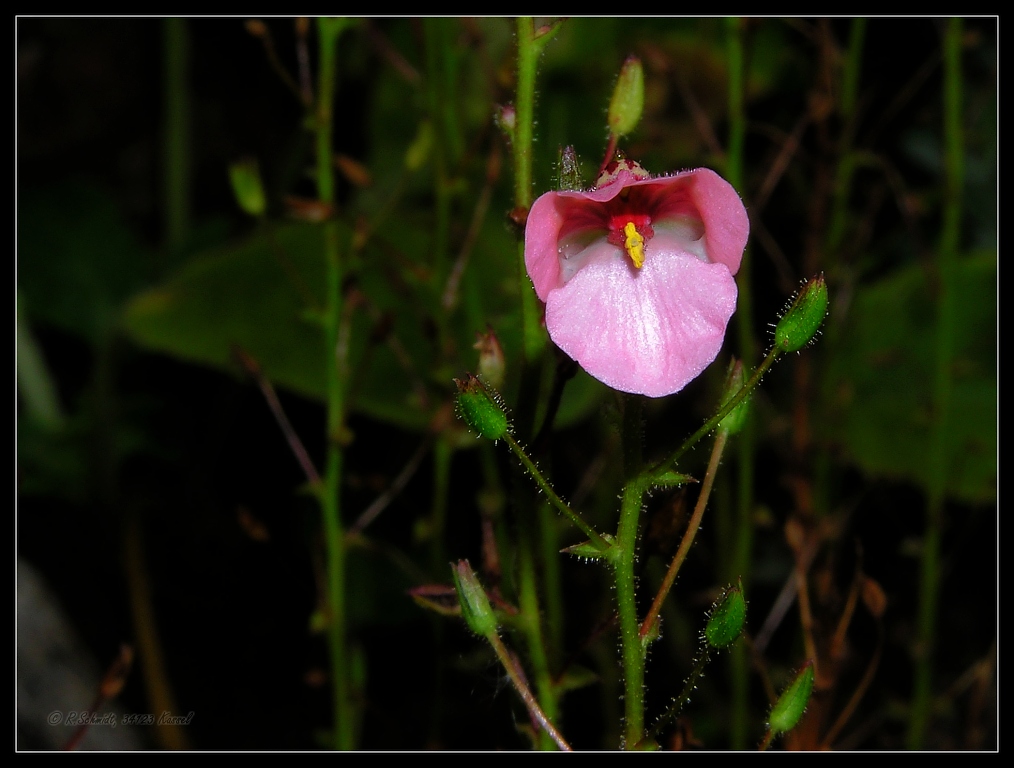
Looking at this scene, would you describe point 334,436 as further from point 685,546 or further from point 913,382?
point 913,382

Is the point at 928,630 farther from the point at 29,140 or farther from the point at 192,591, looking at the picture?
the point at 29,140

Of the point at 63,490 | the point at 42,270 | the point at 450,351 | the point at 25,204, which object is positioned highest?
the point at 25,204

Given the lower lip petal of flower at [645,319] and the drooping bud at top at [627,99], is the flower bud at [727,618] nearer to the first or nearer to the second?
the lower lip petal of flower at [645,319]

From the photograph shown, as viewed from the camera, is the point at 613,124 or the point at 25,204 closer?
the point at 613,124

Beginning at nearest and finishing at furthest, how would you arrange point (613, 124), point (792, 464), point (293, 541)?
point (613, 124) < point (792, 464) < point (293, 541)

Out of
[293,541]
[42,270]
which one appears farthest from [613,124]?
[42,270]

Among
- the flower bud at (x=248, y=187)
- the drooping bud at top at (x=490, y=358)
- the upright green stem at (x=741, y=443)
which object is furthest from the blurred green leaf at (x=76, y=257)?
the drooping bud at top at (x=490, y=358)

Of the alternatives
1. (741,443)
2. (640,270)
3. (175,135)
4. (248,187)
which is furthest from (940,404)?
(175,135)
